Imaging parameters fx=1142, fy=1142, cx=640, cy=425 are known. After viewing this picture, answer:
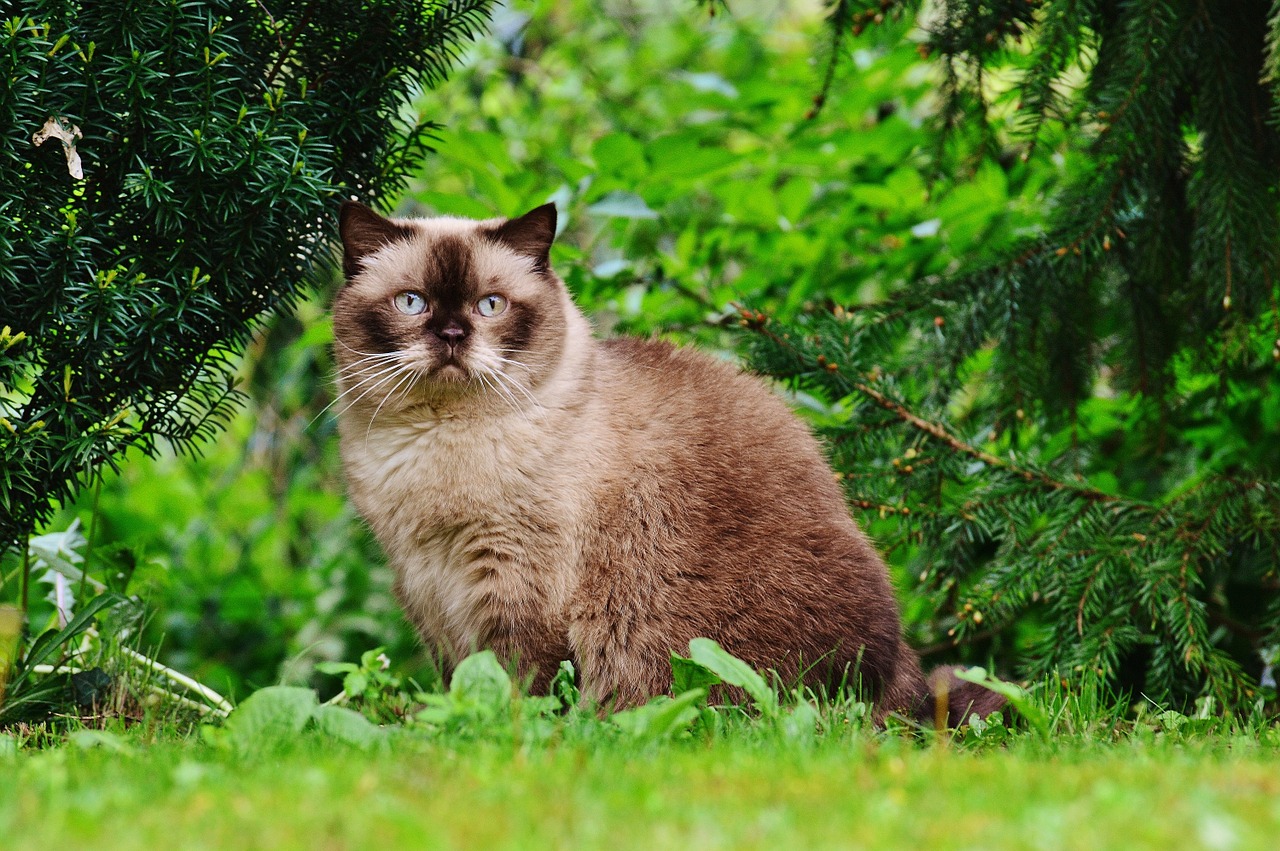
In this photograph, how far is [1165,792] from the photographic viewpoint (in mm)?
1581

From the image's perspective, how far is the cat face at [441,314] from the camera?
3.00 metres

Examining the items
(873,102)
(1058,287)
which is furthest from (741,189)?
(1058,287)

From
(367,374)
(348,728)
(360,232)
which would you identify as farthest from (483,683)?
(360,232)

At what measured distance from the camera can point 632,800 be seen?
1.60m

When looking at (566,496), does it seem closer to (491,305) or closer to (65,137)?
(491,305)

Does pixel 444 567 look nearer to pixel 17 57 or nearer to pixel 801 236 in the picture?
pixel 17 57

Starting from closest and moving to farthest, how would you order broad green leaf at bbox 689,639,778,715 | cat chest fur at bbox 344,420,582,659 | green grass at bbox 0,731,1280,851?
green grass at bbox 0,731,1280,851 → broad green leaf at bbox 689,639,778,715 → cat chest fur at bbox 344,420,582,659

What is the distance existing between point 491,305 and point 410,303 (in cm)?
22

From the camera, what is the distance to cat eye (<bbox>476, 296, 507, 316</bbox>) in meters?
3.11

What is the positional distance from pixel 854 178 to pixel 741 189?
60 cm

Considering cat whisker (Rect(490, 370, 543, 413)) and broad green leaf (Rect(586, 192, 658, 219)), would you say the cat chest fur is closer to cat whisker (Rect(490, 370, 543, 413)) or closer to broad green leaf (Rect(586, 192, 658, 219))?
cat whisker (Rect(490, 370, 543, 413))

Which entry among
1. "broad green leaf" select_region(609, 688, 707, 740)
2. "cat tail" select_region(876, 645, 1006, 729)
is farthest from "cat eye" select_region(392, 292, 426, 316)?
"cat tail" select_region(876, 645, 1006, 729)

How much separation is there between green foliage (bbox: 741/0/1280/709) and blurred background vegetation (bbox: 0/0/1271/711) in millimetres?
84

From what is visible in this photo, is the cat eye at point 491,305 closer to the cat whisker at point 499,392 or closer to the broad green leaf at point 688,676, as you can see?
the cat whisker at point 499,392
